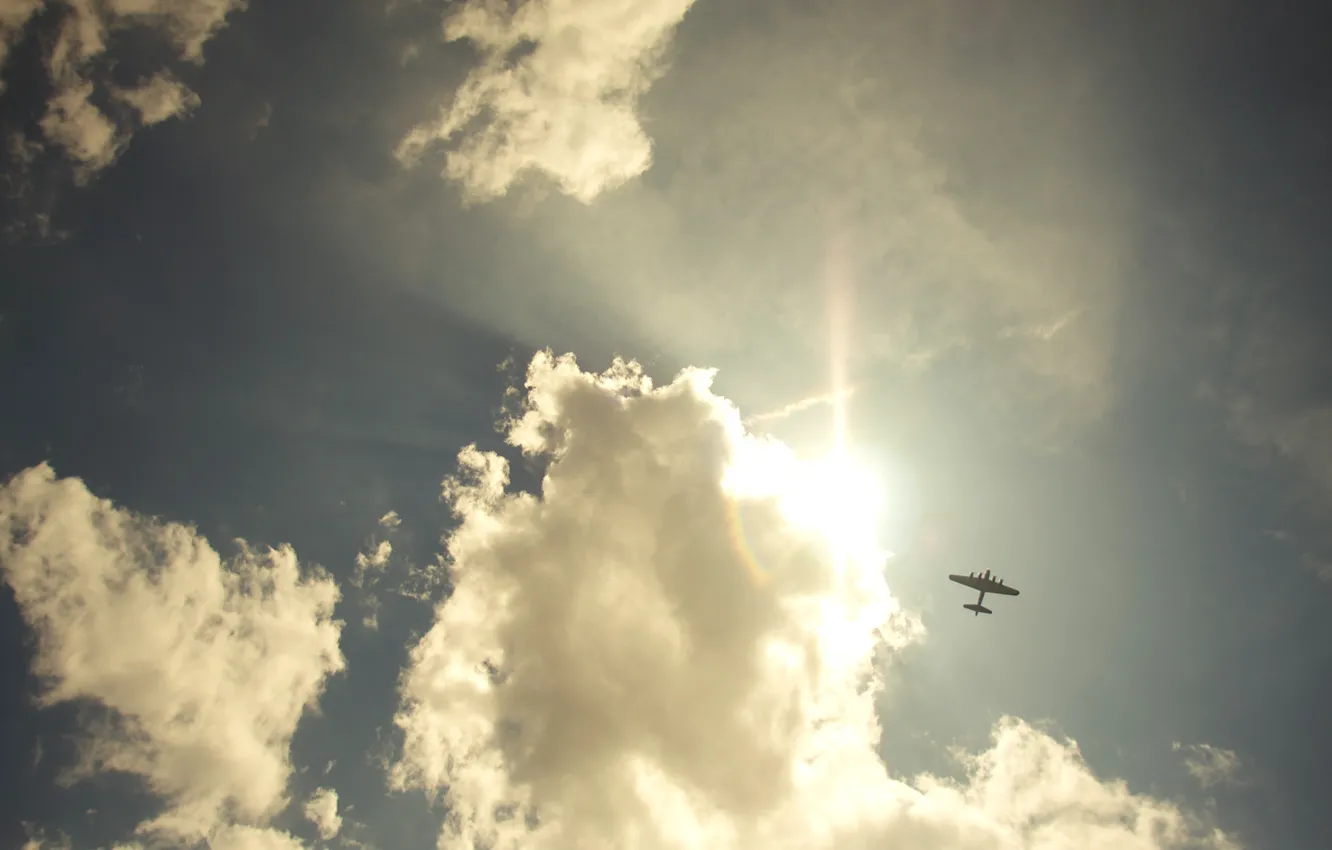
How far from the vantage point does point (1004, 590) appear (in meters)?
82.7
